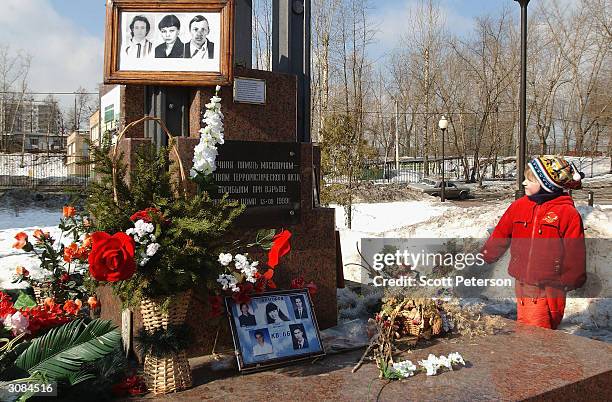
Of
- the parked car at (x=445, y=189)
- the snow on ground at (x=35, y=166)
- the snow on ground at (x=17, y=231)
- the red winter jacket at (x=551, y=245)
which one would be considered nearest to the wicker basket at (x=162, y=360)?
the snow on ground at (x=17, y=231)

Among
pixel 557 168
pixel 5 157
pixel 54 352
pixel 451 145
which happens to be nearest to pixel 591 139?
A: pixel 451 145

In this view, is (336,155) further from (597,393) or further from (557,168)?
(597,393)

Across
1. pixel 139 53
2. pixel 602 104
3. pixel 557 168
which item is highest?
pixel 602 104

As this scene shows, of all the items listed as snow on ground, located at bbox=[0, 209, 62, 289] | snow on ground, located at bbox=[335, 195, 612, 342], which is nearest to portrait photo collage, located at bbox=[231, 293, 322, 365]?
snow on ground, located at bbox=[0, 209, 62, 289]

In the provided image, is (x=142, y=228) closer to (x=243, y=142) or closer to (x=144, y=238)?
(x=144, y=238)

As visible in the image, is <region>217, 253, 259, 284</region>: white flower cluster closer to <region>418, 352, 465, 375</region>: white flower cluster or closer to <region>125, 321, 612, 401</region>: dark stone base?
<region>125, 321, 612, 401</region>: dark stone base

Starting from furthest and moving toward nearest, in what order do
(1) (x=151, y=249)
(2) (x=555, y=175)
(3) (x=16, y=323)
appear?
1. (2) (x=555, y=175)
2. (3) (x=16, y=323)
3. (1) (x=151, y=249)

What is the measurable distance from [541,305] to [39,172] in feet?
99.4

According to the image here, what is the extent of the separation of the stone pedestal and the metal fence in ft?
53.0

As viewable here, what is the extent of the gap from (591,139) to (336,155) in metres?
36.9

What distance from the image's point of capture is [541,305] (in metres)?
4.41

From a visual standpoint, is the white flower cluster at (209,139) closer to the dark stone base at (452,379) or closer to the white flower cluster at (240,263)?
the white flower cluster at (240,263)

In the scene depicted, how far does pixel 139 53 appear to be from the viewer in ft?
12.3

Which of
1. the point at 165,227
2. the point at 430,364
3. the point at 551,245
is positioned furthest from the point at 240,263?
the point at 551,245
